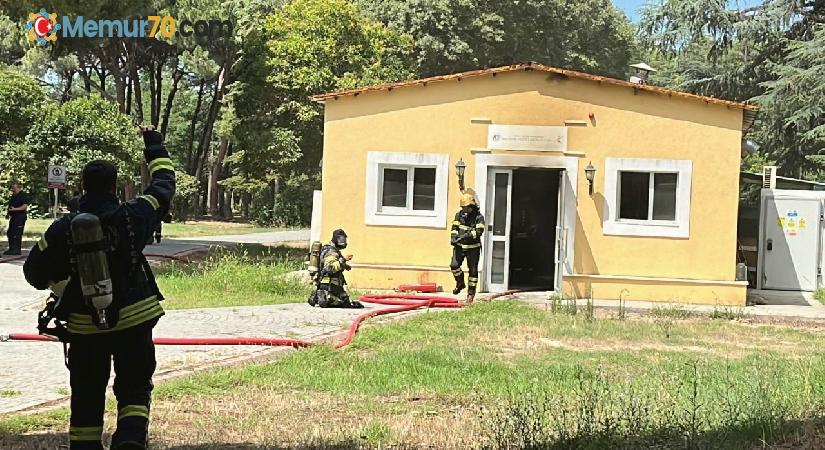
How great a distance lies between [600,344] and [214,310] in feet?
18.3

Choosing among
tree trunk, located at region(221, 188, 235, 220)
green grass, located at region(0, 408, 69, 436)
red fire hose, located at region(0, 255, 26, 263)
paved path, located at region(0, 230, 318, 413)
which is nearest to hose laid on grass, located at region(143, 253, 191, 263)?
red fire hose, located at region(0, 255, 26, 263)

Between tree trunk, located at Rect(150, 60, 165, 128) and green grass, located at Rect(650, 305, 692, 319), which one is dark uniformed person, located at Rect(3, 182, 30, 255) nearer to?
green grass, located at Rect(650, 305, 692, 319)

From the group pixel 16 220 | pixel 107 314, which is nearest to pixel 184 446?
pixel 107 314

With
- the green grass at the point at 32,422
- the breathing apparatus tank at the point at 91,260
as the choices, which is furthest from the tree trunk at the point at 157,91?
the breathing apparatus tank at the point at 91,260

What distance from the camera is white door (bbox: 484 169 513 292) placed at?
60.4 feet

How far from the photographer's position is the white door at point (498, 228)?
60.4ft

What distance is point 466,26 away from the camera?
47.2m

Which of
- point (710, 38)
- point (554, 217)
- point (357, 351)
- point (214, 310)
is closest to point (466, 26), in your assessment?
point (710, 38)

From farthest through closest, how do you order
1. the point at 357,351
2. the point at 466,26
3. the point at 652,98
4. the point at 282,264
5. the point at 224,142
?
the point at 224,142 → the point at 466,26 → the point at 282,264 → the point at 652,98 → the point at 357,351

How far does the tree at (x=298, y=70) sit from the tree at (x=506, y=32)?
311 cm

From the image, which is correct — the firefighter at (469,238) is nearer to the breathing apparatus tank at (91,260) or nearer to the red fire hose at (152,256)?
the red fire hose at (152,256)

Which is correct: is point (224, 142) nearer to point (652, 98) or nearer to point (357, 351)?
point (652, 98)

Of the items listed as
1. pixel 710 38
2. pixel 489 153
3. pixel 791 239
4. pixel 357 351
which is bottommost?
pixel 357 351

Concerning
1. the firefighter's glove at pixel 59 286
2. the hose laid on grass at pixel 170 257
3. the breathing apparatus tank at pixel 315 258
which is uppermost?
the firefighter's glove at pixel 59 286
